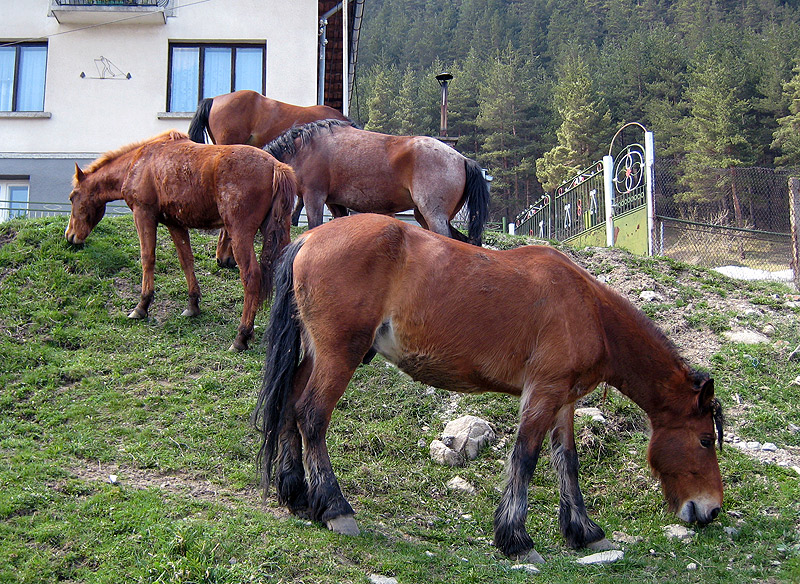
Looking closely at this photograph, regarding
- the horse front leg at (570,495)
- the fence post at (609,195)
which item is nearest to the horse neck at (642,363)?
the horse front leg at (570,495)

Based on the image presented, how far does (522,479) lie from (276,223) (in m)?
4.33

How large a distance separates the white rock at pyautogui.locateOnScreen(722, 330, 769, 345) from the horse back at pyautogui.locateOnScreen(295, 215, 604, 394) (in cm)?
418

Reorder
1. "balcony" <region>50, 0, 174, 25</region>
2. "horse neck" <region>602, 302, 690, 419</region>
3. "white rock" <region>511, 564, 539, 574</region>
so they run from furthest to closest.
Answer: "balcony" <region>50, 0, 174, 25</region> < "horse neck" <region>602, 302, 690, 419</region> < "white rock" <region>511, 564, 539, 574</region>

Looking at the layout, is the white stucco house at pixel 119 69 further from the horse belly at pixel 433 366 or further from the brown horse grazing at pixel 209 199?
the horse belly at pixel 433 366

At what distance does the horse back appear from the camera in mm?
4914

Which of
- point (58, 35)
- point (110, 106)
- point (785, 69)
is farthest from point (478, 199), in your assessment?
point (785, 69)

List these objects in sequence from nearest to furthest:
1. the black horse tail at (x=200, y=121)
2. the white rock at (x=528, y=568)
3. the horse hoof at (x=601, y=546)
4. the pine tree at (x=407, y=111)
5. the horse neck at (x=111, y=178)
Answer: the white rock at (x=528, y=568), the horse hoof at (x=601, y=546), the horse neck at (x=111, y=178), the black horse tail at (x=200, y=121), the pine tree at (x=407, y=111)

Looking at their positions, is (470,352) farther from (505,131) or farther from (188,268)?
(505,131)

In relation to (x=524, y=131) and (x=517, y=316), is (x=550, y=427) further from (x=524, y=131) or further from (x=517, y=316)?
(x=524, y=131)

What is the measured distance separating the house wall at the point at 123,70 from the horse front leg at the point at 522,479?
→ 41.9 feet

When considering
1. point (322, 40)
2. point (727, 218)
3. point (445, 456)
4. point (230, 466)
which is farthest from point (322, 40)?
point (727, 218)

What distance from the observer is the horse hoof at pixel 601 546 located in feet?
16.9

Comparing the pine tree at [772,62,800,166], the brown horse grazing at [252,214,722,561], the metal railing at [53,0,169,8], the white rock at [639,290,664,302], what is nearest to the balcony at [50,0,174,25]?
the metal railing at [53,0,169,8]

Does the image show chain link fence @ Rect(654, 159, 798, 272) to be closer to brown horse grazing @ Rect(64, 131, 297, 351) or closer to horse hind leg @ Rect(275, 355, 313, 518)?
brown horse grazing @ Rect(64, 131, 297, 351)
